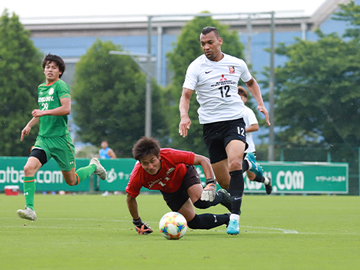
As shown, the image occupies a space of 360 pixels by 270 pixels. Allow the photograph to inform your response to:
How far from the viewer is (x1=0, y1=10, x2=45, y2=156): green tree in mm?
33812

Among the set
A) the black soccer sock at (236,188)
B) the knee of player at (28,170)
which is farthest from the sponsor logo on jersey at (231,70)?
the knee of player at (28,170)

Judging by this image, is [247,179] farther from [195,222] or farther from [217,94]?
[195,222]

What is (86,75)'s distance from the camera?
4016 cm

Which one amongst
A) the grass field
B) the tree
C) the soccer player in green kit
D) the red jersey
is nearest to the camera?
the grass field

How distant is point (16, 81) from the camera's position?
1368 inches

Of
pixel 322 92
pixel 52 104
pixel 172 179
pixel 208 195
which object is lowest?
pixel 208 195

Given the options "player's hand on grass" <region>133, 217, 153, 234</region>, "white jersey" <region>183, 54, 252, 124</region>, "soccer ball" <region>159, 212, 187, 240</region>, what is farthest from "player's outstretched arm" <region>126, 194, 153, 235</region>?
"white jersey" <region>183, 54, 252, 124</region>

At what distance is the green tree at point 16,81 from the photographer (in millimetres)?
33812

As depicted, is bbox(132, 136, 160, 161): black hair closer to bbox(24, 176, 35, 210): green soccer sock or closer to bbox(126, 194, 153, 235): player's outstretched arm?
bbox(126, 194, 153, 235): player's outstretched arm

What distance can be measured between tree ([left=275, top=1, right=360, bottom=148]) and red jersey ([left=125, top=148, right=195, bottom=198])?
24679mm

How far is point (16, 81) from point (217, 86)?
28.6 meters

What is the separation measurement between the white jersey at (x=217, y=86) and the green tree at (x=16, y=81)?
26.9m

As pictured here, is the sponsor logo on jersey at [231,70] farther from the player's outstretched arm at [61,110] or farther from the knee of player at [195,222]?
the player's outstretched arm at [61,110]

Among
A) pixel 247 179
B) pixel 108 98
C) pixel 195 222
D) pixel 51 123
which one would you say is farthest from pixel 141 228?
pixel 108 98
